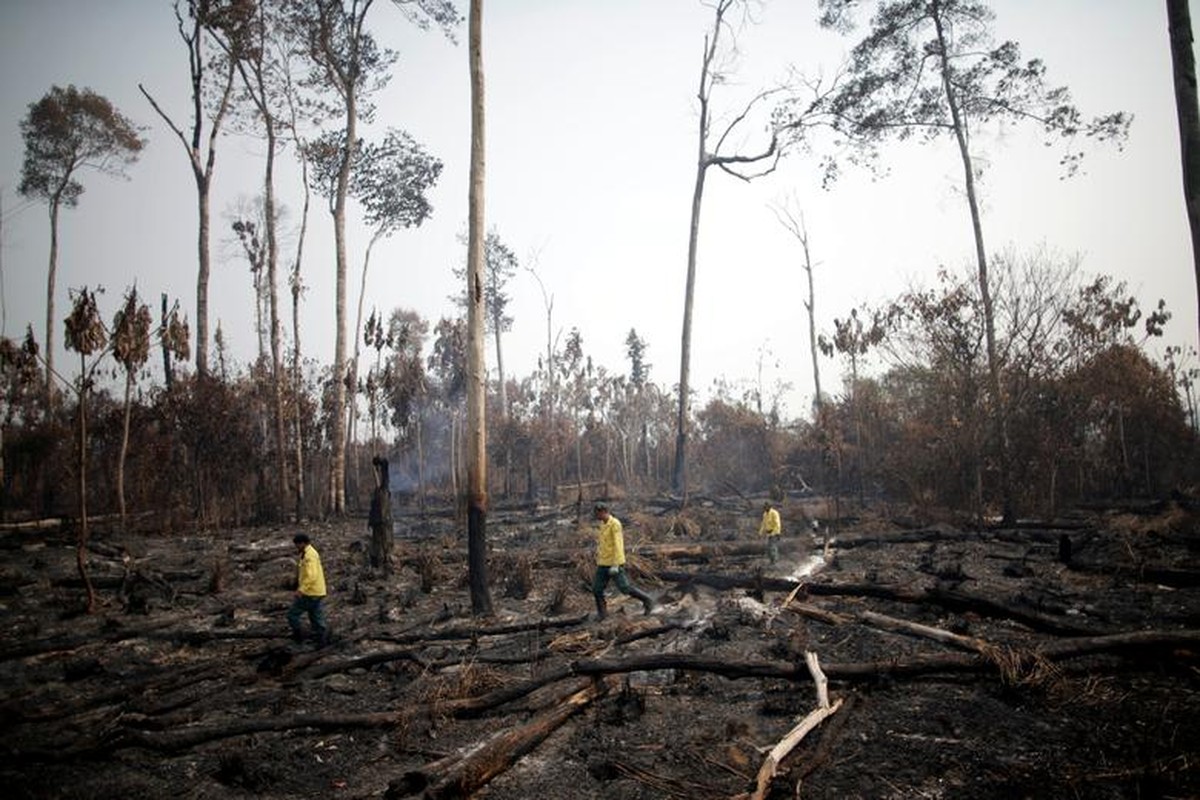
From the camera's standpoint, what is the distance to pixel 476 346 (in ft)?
30.4

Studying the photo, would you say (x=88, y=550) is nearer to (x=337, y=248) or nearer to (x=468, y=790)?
(x=337, y=248)

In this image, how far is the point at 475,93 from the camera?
9.91m

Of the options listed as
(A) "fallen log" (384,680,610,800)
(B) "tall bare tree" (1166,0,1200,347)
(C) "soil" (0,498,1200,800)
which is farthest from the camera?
(B) "tall bare tree" (1166,0,1200,347)

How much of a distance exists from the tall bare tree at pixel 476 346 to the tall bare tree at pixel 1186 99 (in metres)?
9.14

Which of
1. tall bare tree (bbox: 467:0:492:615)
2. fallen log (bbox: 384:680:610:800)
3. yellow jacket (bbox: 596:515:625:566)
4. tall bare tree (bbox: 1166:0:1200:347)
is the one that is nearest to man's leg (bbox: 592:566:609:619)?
yellow jacket (bbox: 596:515:625:566)

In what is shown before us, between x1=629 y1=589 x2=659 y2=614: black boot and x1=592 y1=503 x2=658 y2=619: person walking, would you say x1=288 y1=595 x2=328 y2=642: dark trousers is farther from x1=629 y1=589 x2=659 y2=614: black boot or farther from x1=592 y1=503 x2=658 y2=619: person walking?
x1=629 y1=589 x2=659 y2=614: black boot

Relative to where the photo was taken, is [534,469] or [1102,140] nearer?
[1102,140]

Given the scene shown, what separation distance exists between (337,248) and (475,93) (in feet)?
45.0

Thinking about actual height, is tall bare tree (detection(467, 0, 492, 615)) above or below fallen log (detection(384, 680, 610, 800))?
above

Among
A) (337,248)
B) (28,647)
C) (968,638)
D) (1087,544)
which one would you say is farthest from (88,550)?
(1087,544)

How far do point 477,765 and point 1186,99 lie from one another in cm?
1050

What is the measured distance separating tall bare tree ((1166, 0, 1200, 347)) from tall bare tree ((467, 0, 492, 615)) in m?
9.14

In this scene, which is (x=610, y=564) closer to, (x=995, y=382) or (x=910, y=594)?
(x=910, y=594)

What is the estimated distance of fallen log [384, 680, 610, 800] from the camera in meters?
3.99
